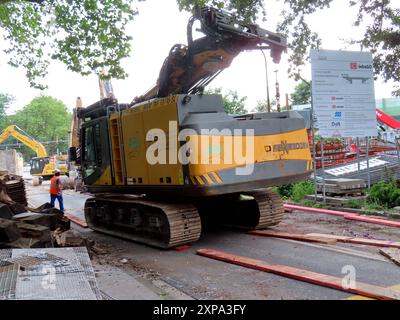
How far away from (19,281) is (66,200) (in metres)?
16.0

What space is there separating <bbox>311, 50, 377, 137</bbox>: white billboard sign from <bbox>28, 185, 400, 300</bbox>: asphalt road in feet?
9.60

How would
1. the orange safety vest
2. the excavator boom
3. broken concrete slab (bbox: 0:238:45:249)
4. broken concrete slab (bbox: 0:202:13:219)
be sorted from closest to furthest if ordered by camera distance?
broken concrete slab (bbox: 0:238:45:249)
the excavator boom
broken concrete slab (bbox: 0:202:13:219)
the orange safety vest

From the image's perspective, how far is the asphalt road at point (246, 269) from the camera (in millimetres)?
5505

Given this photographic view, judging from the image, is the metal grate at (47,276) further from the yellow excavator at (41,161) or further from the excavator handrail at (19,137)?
the excavator handrail at (19,137)

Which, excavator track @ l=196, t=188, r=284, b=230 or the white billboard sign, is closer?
excavator track @ l=196, t=188, r=284, b=230

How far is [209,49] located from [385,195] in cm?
559

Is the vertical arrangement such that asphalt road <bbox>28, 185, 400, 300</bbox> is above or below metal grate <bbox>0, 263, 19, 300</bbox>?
below

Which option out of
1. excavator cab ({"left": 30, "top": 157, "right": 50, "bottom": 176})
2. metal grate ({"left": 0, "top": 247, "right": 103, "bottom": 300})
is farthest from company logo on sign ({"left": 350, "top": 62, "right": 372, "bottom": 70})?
excavator cab ({"left": 30, "top": 157, "right": 50, "bottom": 176})

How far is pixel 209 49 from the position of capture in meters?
8.18

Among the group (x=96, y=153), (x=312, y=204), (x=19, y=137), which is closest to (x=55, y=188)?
(x=96, y=153)

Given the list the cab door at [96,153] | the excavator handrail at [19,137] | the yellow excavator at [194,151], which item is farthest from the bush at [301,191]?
the excavator handrail at [19,137]

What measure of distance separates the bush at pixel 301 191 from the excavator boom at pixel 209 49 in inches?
204

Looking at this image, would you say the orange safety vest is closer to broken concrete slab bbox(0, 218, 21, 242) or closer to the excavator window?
the excavator window

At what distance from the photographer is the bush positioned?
1275 cm
